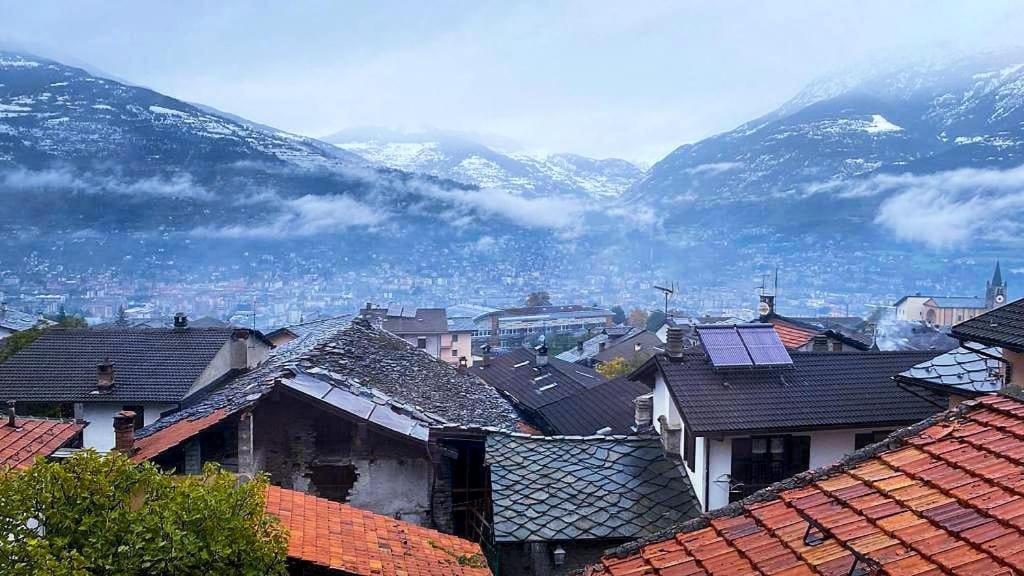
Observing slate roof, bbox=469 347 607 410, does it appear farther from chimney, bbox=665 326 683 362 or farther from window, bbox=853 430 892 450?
window, bbox=853 430 892 450

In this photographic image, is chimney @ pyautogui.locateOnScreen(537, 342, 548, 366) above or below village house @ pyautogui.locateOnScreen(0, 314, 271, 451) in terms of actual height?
below

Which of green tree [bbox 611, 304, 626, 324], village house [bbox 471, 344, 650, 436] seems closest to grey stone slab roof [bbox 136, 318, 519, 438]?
village house [bbox 471, 344, 650, 436]

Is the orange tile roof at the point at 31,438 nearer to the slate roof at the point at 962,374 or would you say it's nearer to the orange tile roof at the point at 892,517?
the orange tile roof at the point at 892,517

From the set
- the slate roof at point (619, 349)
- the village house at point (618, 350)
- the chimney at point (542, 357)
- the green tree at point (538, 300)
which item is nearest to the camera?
the chimney at point (542, 357)


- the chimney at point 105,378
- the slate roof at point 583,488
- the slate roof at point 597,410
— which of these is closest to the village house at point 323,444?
the slate roof at point 583,488

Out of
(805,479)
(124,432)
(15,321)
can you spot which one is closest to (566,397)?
(124,432)

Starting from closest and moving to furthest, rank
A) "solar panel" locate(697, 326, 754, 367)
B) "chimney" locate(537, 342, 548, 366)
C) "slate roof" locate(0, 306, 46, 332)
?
"solar panel" locate(697, 326, 754, 367) < "chimney" locate(537, 342, 548, 366) < "slate roof" locate(0, 306, 46, 332)
